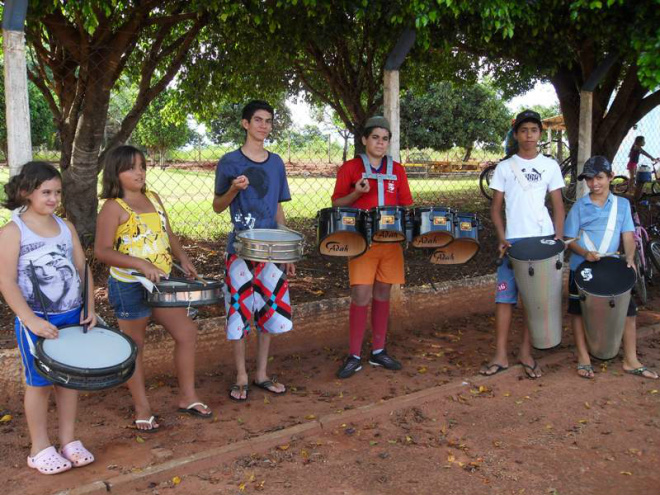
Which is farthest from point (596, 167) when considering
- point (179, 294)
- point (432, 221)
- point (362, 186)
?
point (179, 294)

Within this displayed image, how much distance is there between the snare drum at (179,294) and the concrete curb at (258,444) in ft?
2.67

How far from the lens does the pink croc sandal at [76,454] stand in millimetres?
3199

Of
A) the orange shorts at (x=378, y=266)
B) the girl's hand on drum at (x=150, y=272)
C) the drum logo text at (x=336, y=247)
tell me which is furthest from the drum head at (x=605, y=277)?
the girl's hand on drum at (x=150, y=272)

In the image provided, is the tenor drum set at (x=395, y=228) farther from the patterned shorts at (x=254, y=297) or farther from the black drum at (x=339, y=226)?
the patterned shorts at (x=254, y=297)

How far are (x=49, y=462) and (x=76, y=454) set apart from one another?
130 millimetres

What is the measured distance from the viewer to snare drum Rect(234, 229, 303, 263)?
367cm

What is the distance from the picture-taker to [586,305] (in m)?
4.46

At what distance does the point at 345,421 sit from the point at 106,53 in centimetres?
381

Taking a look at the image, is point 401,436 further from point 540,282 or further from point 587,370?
point 587,370

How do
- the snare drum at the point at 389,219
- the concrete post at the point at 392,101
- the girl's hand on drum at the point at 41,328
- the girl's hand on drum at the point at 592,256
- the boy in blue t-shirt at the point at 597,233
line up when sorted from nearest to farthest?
1. the girl's hand on drum at the point at 41,328
2. the snare drum at the point at 389,219
3. the girl's hand on drum at the point at 592,256
4. the boy in blue t-shirt at the point at 597,233
5. the concrete post at the point at 392,101

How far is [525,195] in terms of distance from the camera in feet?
14.8

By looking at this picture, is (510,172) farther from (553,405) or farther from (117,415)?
(117,415)

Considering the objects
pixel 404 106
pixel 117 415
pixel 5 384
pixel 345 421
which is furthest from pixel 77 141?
pixel 404 106

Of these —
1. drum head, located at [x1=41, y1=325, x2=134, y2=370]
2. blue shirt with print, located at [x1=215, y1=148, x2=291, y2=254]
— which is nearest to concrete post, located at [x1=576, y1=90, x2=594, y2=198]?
blue shirt with print, located at [x1=215, y1=148, x2=291, y2=254]
